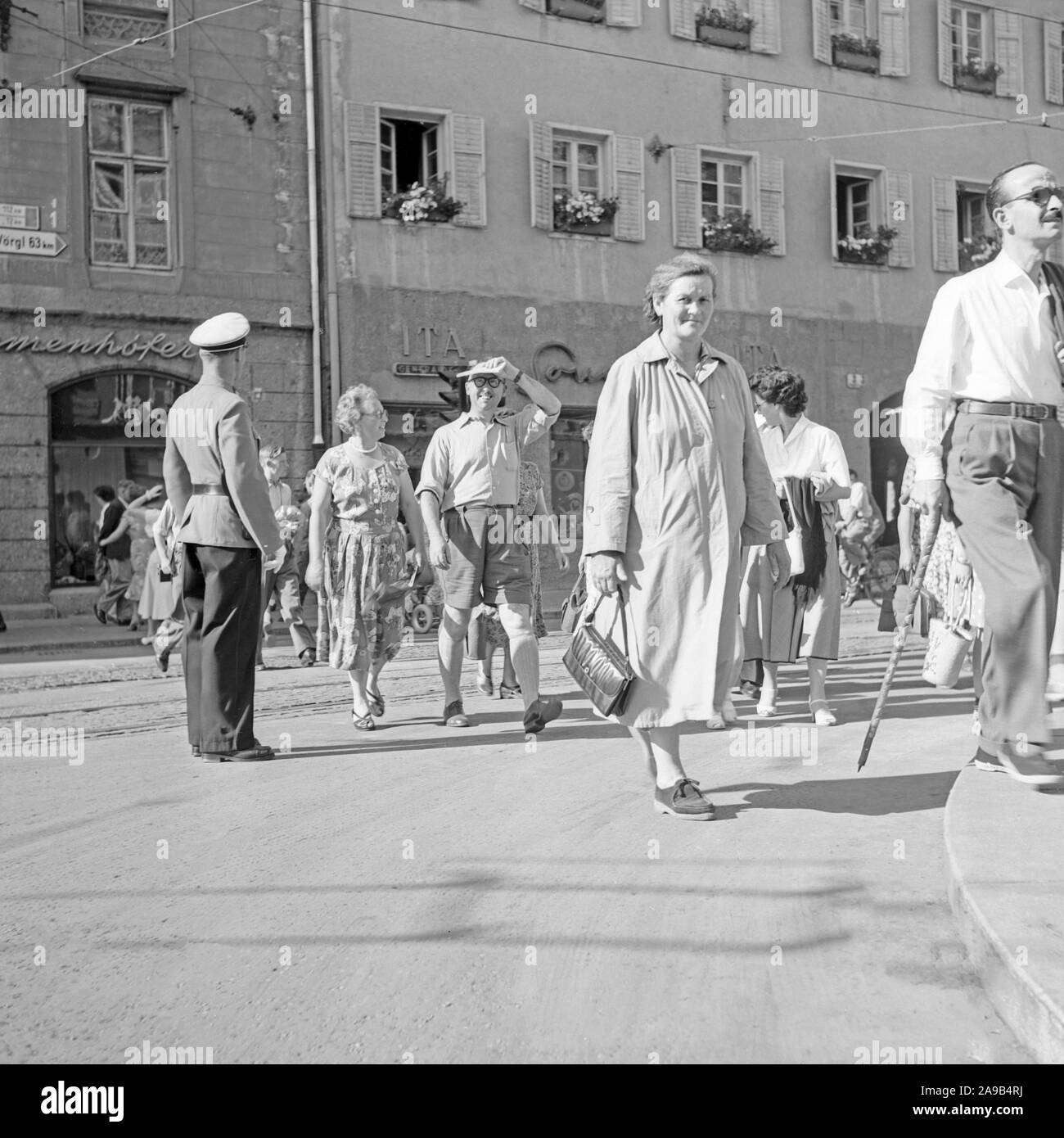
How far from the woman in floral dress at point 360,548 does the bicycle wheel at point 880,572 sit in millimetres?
11356

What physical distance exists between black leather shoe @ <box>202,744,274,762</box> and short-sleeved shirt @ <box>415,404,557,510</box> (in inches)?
69.0

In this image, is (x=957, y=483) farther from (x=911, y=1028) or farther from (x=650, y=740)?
(x=911, y=1028)

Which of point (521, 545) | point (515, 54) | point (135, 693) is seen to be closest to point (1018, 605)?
point (521, 545)

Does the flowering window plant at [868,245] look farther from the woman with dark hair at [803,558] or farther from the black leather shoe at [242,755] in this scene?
the black leather shoe at [242,755]

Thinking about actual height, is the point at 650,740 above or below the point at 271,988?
above

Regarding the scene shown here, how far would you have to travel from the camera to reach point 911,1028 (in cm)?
320

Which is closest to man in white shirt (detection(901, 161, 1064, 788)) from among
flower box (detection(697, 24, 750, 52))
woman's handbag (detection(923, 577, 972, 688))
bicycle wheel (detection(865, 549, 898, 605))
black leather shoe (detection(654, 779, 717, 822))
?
woman's handbag (detection(923, 577, 972, 688))

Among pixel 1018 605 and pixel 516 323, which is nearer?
pixel 1018 605

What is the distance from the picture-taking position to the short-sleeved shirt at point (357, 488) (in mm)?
8242

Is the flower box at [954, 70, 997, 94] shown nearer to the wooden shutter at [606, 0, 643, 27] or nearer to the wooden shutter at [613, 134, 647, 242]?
the wooden shutter at [606, 0, 643, 27]

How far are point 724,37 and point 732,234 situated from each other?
120 inches

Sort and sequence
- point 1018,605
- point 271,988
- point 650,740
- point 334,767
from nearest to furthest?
1. point 271,988
2. point 1018,605
3. point 650,740
4. point 334,767

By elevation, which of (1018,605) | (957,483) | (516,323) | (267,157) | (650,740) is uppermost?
(267,157)

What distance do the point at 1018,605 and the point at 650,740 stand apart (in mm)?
1350
